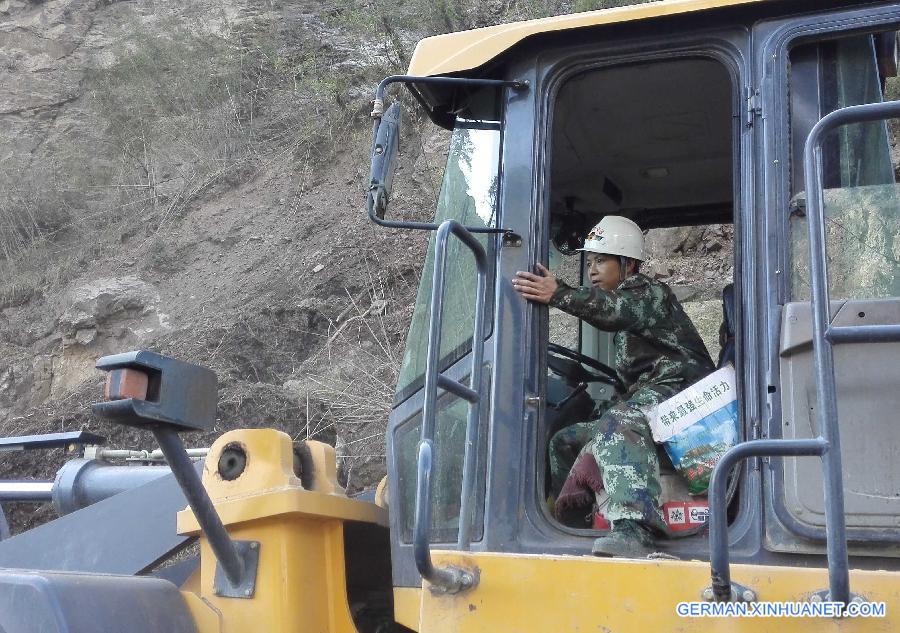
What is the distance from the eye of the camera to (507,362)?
2.78m

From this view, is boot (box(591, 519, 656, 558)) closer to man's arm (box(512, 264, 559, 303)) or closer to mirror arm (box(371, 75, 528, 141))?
man's arm (box(512, 264, 559, 303))

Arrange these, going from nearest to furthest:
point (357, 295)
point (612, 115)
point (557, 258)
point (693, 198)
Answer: point (612, 115) → point (557, 258) → point (693, 198) → point (357, 295)

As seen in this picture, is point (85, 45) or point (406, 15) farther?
point (85, 45)

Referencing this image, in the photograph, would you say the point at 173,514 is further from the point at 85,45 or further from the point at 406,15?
the point at 85,45

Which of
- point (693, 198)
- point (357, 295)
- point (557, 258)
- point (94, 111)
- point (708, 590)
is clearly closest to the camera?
point (708, 590)

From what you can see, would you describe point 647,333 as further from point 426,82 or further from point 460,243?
point 426,82

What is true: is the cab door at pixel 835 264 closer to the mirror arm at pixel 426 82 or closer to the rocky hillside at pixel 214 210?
the mirror arm at pixel 426 82

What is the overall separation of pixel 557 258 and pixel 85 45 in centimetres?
1138

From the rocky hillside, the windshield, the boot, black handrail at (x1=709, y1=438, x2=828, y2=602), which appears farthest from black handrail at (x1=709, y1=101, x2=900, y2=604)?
the rocky hillside

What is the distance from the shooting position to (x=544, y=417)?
2801 mm

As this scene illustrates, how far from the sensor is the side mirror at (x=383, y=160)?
276 centimetres

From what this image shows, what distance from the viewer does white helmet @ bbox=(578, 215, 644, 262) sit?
3.68 meters

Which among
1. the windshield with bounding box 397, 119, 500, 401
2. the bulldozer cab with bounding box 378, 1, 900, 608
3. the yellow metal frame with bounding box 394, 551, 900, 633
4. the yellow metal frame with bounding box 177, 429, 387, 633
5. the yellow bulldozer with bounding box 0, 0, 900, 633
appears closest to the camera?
the yellow metal frame with bounding box 394, 551, 900, 633

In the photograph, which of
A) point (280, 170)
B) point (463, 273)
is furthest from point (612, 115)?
point (280, 170)
